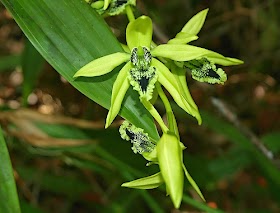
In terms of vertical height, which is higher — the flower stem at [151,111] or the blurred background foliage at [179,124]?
the flower stem at [151,111]

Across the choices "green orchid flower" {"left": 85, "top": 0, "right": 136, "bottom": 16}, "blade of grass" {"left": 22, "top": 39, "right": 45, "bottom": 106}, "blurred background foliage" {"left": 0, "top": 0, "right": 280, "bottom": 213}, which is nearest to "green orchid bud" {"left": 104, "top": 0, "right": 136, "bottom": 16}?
"green orchid flower" {"left": 85, "top": 0, "right": 136, "bottom": 16}

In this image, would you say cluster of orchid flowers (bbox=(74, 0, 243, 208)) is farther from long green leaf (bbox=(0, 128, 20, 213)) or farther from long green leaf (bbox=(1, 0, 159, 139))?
long green leaf (bbox=(0, 128, 20, 213))

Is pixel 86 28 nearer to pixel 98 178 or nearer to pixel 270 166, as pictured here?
pixel 270 166

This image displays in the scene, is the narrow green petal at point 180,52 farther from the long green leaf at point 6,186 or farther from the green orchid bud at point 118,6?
the long green leaf at point 6,186

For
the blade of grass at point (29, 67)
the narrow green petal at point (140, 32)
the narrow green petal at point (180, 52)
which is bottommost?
the blade of grass at point (29, 67)

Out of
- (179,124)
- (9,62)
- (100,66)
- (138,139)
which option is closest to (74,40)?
(100,66)

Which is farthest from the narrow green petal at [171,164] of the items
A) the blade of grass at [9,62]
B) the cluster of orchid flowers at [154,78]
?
the blade of grass at [9,62]

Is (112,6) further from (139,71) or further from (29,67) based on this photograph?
(29,67)
